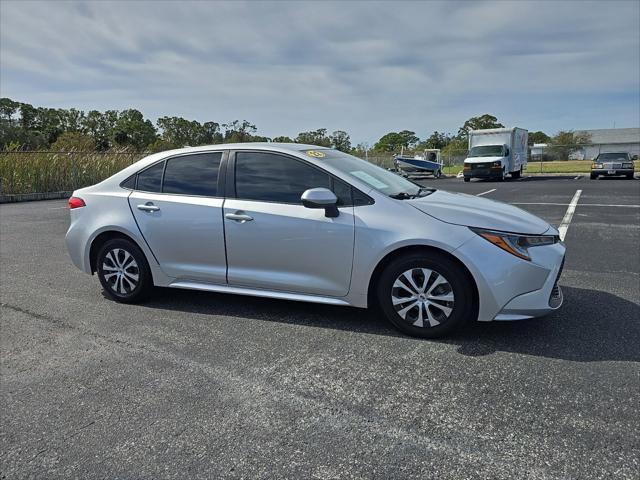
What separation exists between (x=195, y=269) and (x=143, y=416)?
1.83 meters

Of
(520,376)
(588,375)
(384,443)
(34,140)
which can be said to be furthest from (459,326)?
(34,140)

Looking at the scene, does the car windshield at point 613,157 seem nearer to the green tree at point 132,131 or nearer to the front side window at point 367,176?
the front side window at point 367,176

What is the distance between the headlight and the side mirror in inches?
42.0

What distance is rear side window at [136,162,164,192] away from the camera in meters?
4.60

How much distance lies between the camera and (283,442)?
95.9 inches

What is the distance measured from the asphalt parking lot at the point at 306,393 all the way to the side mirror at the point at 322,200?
3.22 ft

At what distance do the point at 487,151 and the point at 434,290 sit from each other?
2524 centimetres

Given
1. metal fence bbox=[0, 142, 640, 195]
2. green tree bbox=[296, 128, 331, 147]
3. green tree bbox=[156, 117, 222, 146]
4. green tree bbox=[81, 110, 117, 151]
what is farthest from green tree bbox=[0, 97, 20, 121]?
metal fence bbox=[0, 142, 640, 195]

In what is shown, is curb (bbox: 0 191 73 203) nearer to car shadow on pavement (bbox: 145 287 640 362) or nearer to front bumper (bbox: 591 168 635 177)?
car shadow on pavement (bbox: 145 287 640 362)

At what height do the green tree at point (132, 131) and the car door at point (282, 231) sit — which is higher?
the green tree at point (132, 131)

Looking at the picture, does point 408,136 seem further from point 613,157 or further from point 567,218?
point 567,218

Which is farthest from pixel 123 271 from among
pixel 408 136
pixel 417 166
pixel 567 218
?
pixel 408 136

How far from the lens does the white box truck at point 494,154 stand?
25.6m

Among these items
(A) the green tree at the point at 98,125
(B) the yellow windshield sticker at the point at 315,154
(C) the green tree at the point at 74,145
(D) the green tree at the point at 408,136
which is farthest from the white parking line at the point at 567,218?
(D) the green tree at the point at 408,136
